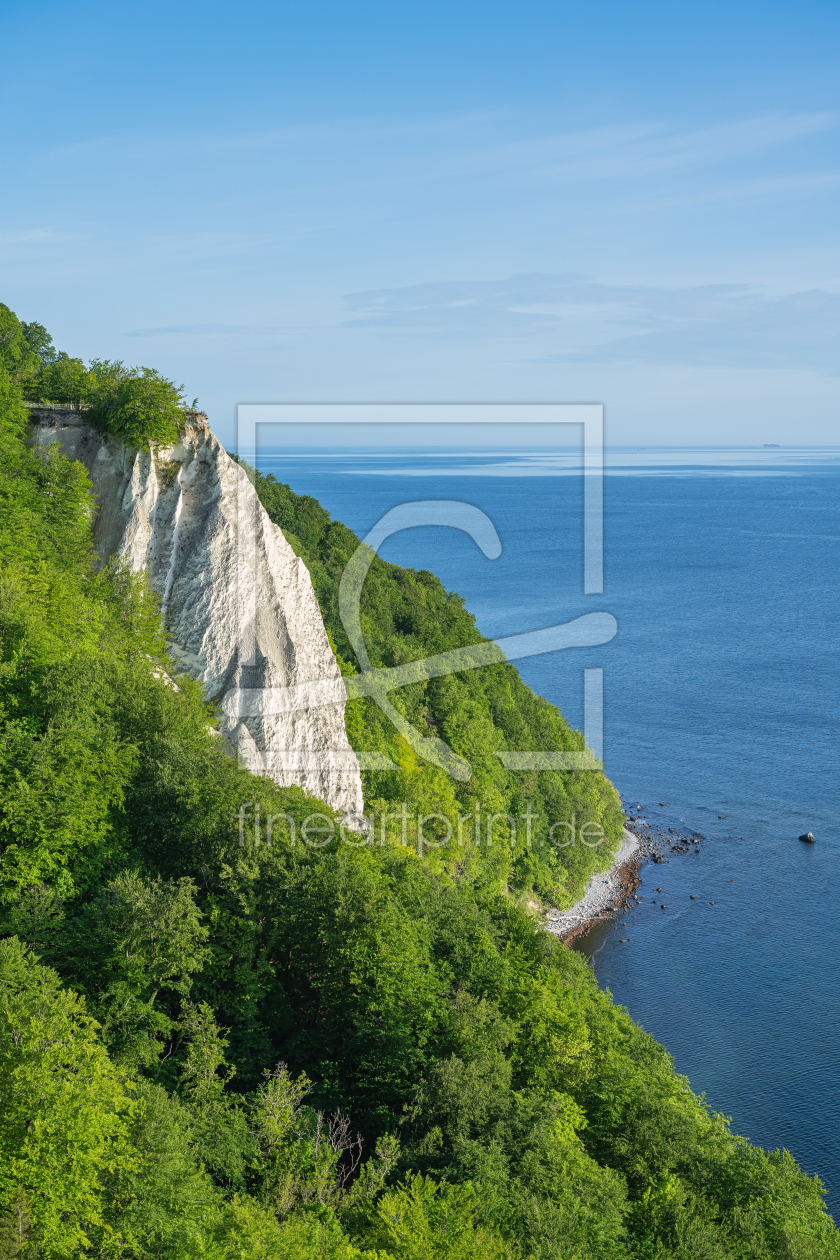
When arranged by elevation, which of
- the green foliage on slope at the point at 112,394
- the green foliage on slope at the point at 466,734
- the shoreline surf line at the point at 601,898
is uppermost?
the green foliage on slope at the point at 112,394

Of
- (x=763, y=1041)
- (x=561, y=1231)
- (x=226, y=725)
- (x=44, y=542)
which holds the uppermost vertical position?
(x=44, y=542)

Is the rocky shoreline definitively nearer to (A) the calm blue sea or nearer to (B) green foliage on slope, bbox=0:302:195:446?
(A) the calm blue sea

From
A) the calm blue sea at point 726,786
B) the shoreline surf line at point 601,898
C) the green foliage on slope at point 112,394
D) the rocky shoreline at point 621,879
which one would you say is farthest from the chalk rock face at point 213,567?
the rocky shoreline at point 621,879

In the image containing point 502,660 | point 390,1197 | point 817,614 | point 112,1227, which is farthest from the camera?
point 817,614

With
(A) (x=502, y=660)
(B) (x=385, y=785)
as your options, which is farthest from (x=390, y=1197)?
(A) (x=502, y=660)

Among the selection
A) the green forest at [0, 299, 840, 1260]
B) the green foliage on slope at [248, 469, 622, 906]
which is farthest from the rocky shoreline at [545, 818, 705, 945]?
the green forest at [0, 299, 840, 1260]

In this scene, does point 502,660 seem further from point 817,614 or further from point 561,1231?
point 817,614

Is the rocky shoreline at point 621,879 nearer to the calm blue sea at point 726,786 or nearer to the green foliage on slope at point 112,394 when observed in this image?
the calm blue sea at point 726,786
